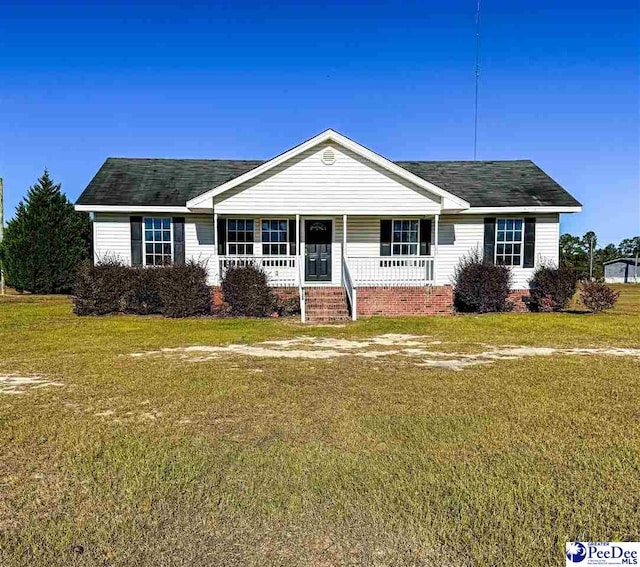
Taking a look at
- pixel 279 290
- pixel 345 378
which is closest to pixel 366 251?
pixel 279 290

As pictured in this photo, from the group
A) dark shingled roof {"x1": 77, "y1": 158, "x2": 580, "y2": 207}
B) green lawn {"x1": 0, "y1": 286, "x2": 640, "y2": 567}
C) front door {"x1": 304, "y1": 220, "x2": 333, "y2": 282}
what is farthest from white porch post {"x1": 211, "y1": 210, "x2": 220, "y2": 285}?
green lawn {"x1": 0, "y1": 286, "x2": 640, "y2": 567}

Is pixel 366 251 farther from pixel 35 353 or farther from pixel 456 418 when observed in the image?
pixel 456 418

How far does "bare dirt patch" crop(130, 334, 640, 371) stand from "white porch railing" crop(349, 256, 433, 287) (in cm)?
599

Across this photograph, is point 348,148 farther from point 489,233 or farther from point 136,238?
point 136,238

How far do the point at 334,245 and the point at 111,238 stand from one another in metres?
7.71

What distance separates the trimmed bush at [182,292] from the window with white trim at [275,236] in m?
3.18

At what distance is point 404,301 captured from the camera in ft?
51.8

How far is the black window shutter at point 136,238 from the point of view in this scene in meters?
16.8

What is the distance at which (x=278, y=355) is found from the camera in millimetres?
8828

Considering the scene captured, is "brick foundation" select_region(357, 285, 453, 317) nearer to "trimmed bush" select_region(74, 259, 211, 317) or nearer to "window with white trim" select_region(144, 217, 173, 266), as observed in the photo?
"trimmed bush" select_region(74, 259, 211, 317)

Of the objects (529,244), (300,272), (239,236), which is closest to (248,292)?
(300,272)

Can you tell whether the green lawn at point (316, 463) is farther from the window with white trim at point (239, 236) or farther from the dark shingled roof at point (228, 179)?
the dark shingled roof at point (228, 179)

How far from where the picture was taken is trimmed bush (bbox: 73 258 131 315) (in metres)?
15.1

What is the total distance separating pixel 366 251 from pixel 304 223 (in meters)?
2.47
